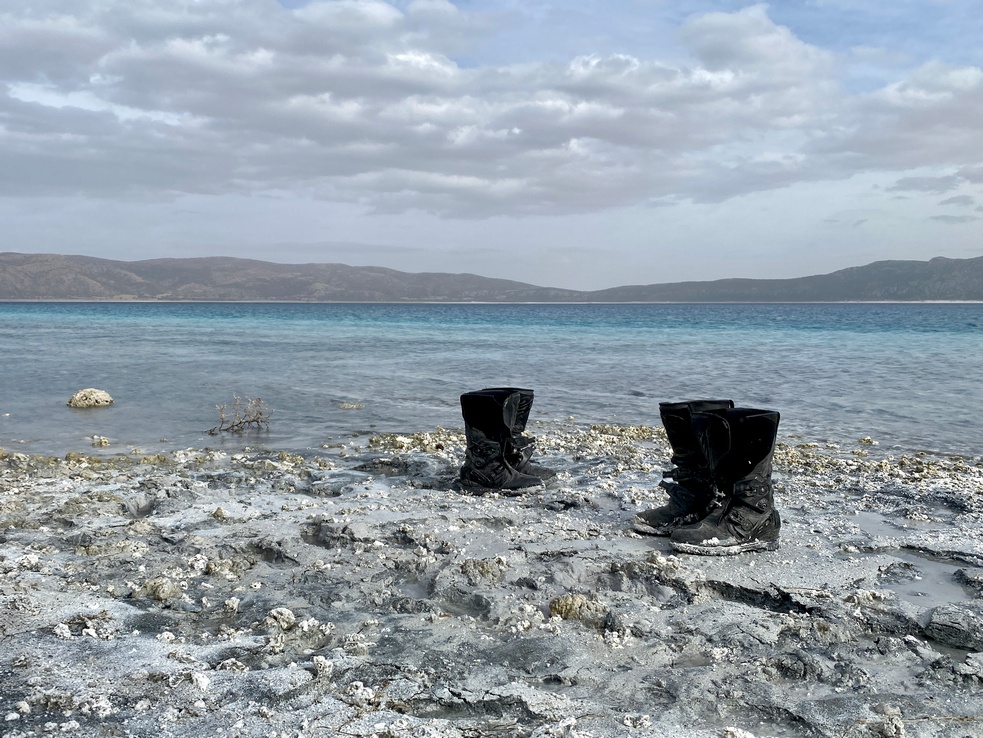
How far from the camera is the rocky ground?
289 cm

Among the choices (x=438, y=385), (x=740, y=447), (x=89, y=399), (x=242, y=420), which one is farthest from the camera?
(x=438, y=385)

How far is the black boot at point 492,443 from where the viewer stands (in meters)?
6.55

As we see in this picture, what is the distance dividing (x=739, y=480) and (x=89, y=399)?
11661mm

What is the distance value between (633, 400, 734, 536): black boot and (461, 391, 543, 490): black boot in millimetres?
1408

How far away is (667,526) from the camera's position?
5.25 m

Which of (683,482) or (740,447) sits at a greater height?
(740,447)

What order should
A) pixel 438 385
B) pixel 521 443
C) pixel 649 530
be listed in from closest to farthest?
pixel 649 530 < pixel 521 443 < pixel 438 385

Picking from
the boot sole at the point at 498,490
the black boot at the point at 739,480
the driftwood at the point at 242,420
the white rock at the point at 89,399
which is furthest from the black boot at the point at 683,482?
the white rock at the point at 89,399

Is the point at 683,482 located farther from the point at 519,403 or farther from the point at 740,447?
the point at 519,403

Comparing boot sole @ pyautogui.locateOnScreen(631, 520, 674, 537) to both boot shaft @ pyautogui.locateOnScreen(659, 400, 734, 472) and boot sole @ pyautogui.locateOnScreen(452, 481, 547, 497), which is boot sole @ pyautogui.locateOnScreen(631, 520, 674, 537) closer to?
boot shaft @ pyautogui.locateOnScreen(659, 400, 734, 472)

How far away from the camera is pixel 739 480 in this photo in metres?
5.11

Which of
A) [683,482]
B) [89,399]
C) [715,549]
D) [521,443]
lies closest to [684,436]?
[683,482]

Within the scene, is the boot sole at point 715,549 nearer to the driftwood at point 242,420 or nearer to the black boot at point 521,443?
the black boot at point 521,443

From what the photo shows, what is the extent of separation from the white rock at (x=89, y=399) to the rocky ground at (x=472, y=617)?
6836 millimetres
